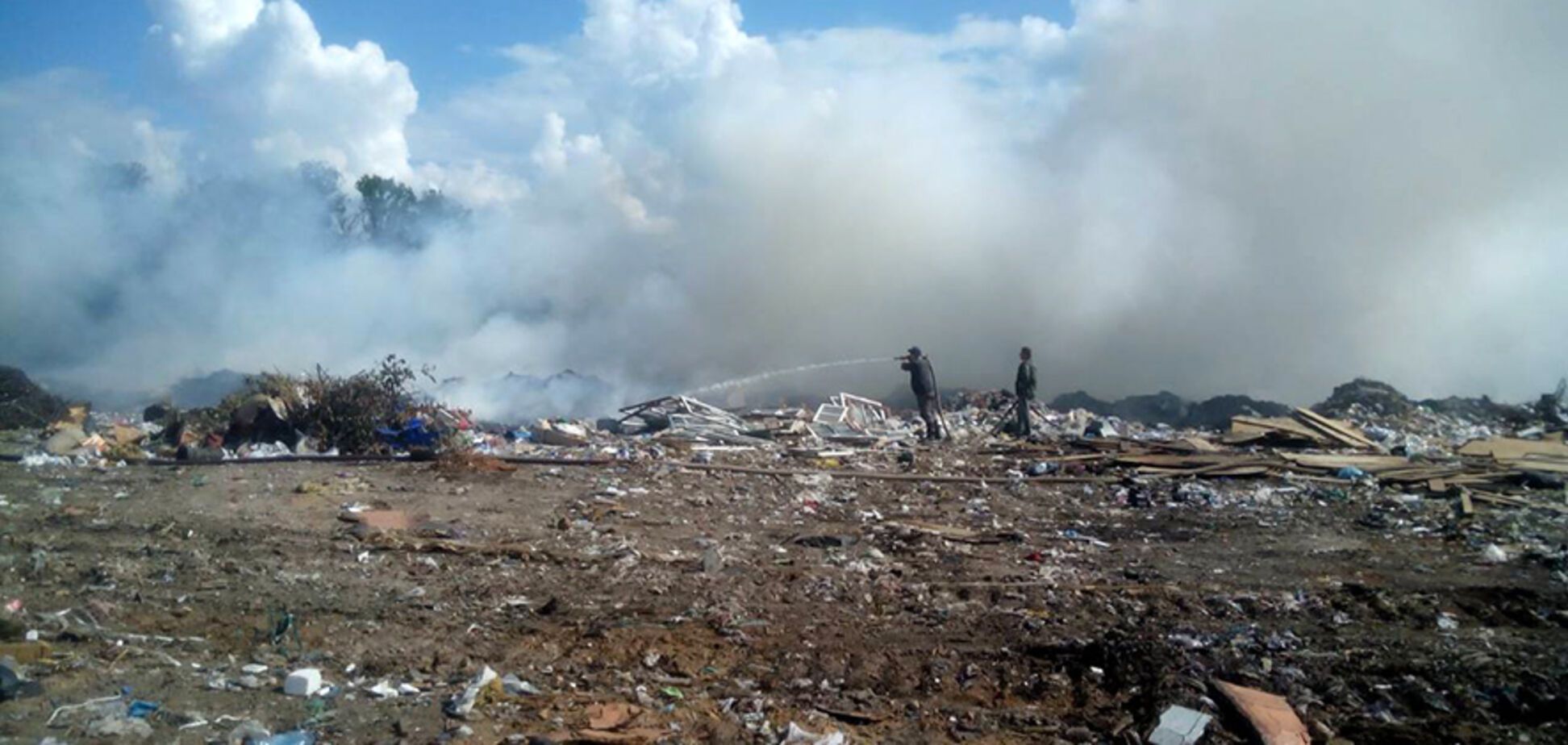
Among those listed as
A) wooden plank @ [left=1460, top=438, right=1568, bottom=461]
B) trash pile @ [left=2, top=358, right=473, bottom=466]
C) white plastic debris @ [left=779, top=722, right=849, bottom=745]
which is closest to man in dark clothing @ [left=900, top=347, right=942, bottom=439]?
trash pile @ [left=2, top=358, right=473, bottom=466]

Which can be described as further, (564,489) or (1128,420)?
(1128,420)

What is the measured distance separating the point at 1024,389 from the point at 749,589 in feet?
26.5

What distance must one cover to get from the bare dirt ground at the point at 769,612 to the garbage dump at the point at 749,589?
26 mm

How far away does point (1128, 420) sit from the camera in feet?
54.7

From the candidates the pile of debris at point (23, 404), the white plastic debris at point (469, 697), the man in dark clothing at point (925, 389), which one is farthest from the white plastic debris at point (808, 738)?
the pile of debris at point (23, 404)

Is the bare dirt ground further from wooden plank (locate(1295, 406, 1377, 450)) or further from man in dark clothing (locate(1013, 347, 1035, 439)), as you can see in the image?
man in dark clothing (locate(1013, 347, 1035, 439))

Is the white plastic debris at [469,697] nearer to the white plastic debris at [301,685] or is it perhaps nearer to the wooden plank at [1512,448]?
the white plastic debris at [301,685]

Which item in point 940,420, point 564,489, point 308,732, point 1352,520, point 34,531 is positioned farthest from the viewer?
point 940,420

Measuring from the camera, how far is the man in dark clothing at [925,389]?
42.1 feet

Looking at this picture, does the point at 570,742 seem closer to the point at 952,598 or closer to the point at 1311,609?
the point at 952,598

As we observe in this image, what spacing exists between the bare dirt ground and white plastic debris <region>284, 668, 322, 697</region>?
0.19 feet

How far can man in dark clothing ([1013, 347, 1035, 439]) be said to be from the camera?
12797 mm

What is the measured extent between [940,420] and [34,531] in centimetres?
1031

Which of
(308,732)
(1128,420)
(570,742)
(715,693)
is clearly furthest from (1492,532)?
(1128,420)
